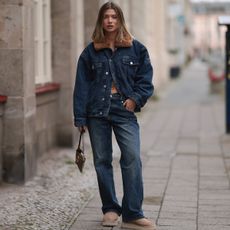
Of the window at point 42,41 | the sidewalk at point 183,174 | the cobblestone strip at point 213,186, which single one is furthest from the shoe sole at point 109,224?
the window at point 42,41

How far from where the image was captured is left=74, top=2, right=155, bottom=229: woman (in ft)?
18.7

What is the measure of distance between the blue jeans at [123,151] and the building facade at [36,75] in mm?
1961

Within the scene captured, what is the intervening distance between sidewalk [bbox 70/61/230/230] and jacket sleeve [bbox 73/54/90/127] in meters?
0.97

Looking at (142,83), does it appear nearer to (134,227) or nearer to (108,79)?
(108,79)

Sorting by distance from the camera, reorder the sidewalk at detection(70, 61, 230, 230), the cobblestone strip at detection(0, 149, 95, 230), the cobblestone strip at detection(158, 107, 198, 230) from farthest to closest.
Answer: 1. the sidewalk at detection(70, 61, 230, 230)
2. the cobblestone strip at detection(158, 107, 198, 230)
3. the cobblestone strip at detection(0, 149, 95, 230)

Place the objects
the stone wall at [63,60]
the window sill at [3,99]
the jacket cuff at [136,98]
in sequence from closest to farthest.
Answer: the jacket cuff at [136,98] < the window sill at [3,99] < the stone wall at [63,60]

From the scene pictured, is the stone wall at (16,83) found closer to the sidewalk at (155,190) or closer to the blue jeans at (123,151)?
the sidewalk at (155,190)

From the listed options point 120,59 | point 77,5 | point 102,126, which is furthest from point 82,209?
point 77,5

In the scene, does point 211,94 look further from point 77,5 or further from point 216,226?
point 216,226

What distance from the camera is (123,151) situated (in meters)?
5.73

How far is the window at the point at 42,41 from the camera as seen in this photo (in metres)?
9.55

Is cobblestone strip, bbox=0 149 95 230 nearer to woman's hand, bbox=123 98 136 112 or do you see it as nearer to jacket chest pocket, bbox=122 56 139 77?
woman's hand, bbox=123 98 136 112

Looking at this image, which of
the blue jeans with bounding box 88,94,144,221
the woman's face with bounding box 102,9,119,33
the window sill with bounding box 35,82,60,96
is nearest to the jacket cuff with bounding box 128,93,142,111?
the blue jeans with bounding box 88,94,144,221

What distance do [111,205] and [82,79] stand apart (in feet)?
3.77
